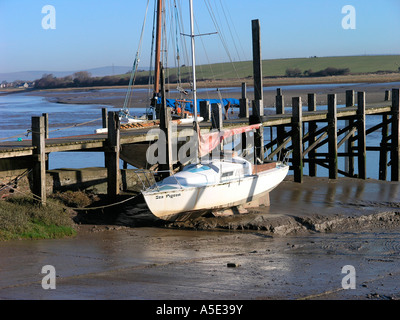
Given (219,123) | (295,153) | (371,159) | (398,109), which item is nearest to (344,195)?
(295,153)

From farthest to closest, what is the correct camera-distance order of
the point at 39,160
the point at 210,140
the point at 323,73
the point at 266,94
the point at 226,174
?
the point at 323,73 < the point at 266,94 < the point at 210,140 < the point at 226,174 < the point at 39,160

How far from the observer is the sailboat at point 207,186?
1623 centimetres

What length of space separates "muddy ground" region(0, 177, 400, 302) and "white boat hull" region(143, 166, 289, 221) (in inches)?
15.6

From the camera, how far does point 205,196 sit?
55.4ft

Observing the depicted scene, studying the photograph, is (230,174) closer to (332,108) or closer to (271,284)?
(271,284)

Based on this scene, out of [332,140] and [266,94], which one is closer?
[332,140]

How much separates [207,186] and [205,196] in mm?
261

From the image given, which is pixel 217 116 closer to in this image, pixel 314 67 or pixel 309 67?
pixel 314 67

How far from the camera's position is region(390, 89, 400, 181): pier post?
1062 inches

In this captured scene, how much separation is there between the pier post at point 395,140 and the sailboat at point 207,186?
929 cm

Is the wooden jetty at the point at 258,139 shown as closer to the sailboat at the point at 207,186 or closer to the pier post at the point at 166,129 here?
the pier post at the point at 166,129

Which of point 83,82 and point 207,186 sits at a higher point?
point 83,82

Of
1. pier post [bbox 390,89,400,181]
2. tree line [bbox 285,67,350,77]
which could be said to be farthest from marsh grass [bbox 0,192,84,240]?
tree line [bbox 285,67,350,77]

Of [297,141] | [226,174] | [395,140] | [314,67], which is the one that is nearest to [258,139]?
[297,141]
